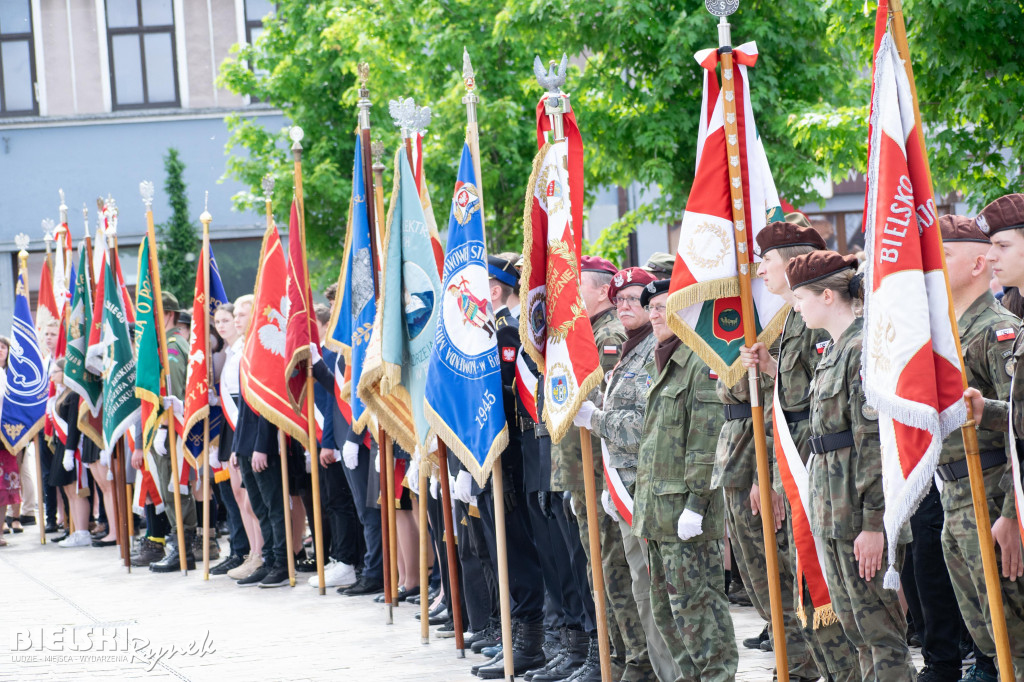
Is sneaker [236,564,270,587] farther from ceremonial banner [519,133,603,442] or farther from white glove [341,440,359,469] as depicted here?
ceremonial banner [519,133,603,442]

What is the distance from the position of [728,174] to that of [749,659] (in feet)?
9.46

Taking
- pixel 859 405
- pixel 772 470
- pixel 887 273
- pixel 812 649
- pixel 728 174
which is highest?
pixel 728 174

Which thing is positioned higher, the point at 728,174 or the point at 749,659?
the point at 728,174

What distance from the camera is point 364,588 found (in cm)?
955

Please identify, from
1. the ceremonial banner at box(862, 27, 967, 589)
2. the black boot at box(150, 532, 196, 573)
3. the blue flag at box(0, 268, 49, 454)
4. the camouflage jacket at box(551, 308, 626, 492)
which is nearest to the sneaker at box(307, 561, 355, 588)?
the black boot at box(150, 532, 196, 573)

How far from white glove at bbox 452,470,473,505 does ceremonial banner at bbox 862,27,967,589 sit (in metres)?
3.34

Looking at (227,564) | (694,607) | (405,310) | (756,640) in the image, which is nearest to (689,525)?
(694,607)

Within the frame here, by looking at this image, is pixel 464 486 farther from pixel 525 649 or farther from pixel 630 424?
pixel 630 424

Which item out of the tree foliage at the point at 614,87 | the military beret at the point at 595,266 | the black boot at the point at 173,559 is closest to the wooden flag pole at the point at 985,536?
the military beret at the point at 595,266

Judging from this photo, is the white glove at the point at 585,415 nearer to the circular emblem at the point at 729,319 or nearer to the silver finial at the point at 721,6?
the circular emblem at the point at 729,319

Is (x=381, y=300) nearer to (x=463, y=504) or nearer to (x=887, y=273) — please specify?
(x=463, y=504)

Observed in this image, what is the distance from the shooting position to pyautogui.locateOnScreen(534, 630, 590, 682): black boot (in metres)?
6.48

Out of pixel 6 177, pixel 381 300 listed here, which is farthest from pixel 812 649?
pixel 6 177

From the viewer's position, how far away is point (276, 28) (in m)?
17.5
